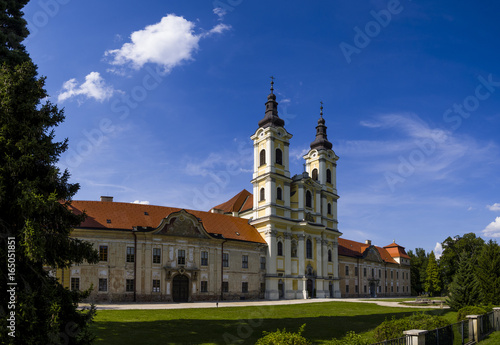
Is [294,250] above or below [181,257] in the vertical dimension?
above

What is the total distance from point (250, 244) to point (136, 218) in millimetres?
14089

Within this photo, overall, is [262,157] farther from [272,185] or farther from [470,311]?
[470,311]

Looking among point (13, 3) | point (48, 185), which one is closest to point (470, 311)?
point (48, 185)

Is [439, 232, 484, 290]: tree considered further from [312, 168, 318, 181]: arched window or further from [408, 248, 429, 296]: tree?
[312, 168, 318, 181]: arched window

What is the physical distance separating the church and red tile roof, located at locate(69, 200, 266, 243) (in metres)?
0.10

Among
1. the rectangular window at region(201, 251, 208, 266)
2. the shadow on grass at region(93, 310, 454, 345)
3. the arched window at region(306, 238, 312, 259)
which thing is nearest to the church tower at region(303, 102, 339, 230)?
the arched window at region(306, 238, 312, 259)

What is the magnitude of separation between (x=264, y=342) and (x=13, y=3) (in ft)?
64.8

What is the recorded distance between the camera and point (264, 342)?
31.8ft

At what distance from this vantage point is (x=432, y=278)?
8556cm

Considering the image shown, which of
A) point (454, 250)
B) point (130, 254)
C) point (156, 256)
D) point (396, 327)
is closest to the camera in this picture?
point (396, 327)

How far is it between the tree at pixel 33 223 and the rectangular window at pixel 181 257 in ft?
96.0

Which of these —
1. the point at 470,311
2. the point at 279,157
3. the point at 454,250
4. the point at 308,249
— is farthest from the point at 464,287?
the point at 454,250

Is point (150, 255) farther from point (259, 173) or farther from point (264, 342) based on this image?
point (264, 342)

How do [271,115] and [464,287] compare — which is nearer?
[464,287]
